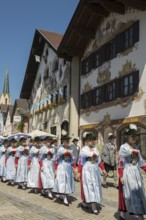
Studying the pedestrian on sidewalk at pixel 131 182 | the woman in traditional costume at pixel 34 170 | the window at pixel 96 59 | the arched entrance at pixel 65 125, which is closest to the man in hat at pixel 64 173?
the woman in traditional costume at pixel 34 170

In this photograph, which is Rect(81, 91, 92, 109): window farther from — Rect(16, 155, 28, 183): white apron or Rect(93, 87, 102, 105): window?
Rect(16, 155, 28, 183): white apron

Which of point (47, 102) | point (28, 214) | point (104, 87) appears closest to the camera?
point (28, 214)

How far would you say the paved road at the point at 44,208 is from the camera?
7994mm

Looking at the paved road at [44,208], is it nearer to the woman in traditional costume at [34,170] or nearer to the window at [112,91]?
the woman in traditional costume at [34,170]

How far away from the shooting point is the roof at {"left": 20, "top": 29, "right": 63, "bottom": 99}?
1277 inches

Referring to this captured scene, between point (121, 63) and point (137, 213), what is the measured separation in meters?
13.9

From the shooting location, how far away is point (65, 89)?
2866cm

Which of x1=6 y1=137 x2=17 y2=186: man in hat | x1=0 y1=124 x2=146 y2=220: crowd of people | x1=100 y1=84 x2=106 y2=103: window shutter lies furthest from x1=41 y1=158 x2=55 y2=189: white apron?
x1=100 y1=84 x2=106 y2=103: window shutter

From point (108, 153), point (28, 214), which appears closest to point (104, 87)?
point (108, 153)

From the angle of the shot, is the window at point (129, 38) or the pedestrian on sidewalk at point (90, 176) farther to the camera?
the window at point (129, 38)

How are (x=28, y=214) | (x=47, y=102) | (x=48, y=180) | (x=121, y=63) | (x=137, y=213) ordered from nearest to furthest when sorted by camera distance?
(x=137, y=213), (x=28, y=214), (x=48, y=180), (x=121, y=63), (x=47, y=102)

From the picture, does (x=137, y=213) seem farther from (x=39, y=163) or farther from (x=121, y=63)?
(x=121, y=63)

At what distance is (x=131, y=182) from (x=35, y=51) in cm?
2925

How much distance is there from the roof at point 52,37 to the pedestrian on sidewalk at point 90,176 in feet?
72.7
